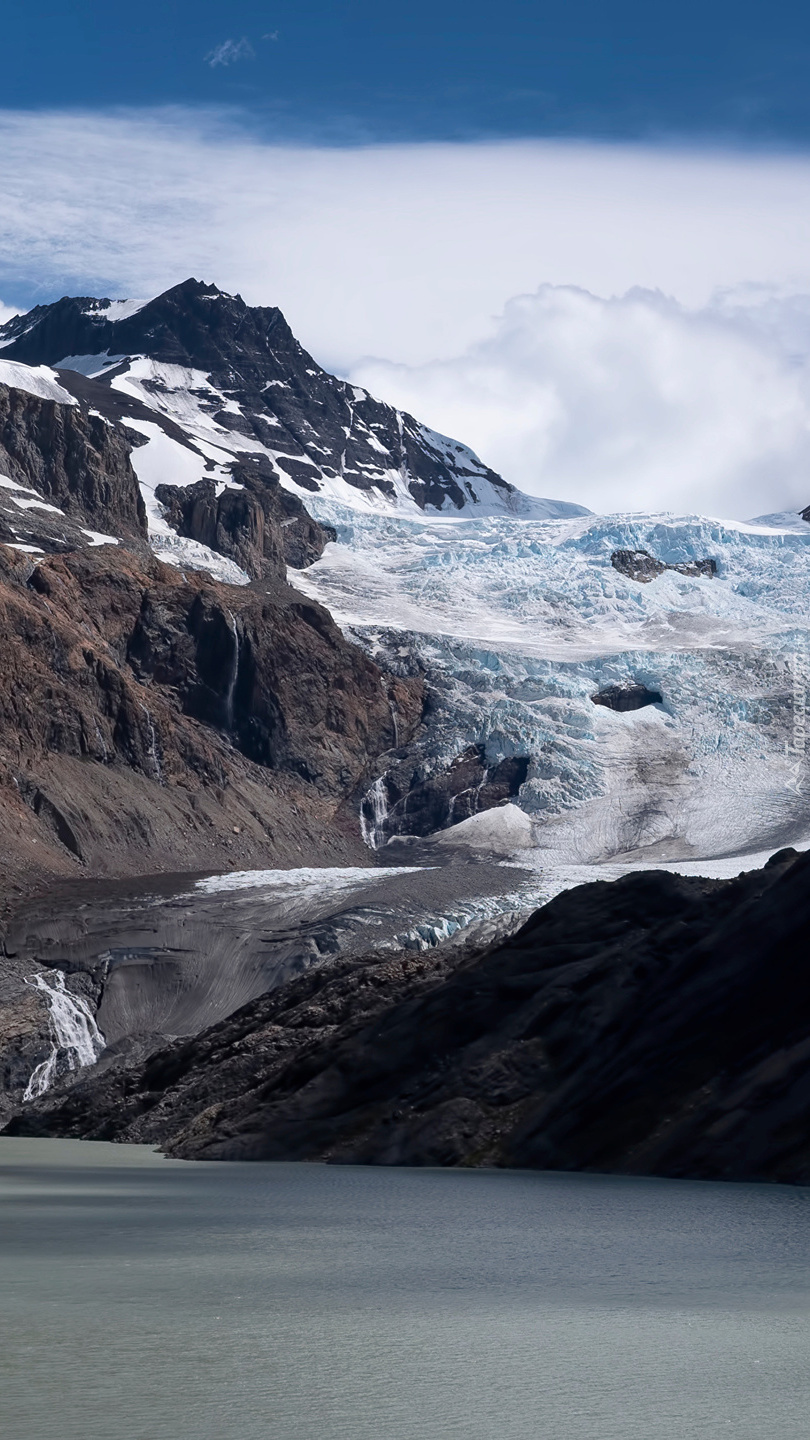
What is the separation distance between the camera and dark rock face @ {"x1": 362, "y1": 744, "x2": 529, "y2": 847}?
608ft

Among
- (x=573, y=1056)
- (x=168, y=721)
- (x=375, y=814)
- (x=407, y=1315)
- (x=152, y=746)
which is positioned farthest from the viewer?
(x=375, y=814)

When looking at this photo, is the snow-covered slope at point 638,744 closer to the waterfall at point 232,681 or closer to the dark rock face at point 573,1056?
the waterfall at point 232,681

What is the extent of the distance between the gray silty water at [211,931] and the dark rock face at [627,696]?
198 feet

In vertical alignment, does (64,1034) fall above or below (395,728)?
below

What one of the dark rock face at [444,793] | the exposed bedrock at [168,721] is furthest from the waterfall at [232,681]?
the dark rock face at [444,793]

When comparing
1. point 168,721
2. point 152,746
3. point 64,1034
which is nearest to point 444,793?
point 168,721

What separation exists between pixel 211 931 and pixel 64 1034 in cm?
1698

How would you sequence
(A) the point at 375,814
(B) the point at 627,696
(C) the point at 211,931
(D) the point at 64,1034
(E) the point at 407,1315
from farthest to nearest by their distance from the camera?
(B) the point at 627,696
(A) the point at 375,814
(C) the point at 211,931
(D) the point at 64,1034
(E) the point at 407,1315

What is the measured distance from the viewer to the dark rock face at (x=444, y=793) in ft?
608

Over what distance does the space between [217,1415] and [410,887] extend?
114 m

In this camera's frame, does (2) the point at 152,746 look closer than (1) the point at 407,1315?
No

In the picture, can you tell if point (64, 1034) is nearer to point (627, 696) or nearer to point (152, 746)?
point (152, 746)

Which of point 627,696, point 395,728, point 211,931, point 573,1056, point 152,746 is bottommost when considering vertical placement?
point 395,728

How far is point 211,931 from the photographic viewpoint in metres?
121
